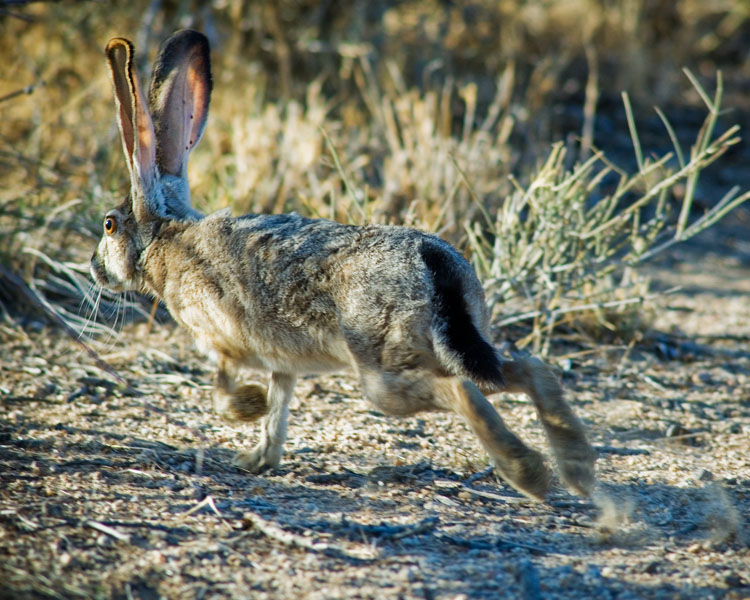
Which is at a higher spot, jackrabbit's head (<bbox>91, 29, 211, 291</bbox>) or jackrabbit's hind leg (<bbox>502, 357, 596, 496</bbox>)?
jackrabbit's head (<bbox>91, 29, 211, 291</bbox>)

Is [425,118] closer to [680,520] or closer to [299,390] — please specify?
[299,390]

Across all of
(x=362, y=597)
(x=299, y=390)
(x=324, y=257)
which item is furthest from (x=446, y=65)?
(x=362, y=597)

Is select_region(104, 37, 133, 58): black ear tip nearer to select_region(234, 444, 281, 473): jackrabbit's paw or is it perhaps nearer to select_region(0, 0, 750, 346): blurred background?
select_region(0, 0, 750, 346): blurred background

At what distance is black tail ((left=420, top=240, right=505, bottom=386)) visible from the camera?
3227 mm

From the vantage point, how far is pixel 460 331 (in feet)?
10.6

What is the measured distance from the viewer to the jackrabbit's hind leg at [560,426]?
11.3 feet

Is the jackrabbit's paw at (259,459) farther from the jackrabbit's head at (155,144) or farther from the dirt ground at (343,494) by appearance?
the jackrabbit's head at (155,144)

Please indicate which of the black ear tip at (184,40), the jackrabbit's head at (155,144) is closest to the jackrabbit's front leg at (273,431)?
the jackrabbit's head at (155,144)

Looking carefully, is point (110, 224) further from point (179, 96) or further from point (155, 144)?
point (179, 96)

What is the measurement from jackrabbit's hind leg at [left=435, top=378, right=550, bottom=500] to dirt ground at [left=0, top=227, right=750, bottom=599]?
0.71 ft

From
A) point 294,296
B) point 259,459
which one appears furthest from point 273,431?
point 294,296

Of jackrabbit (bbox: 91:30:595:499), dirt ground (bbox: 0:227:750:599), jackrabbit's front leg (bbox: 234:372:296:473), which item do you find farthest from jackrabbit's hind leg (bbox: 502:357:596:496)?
jackrabbit's front leg (bbox: 234:372:296:473)

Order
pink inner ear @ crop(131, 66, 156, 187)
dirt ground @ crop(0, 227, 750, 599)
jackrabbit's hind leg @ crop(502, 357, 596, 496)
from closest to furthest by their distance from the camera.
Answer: dirt ground @ crop(0, 227, 750, 599)
jackrabbit's hind leg @ crop(502, 357, 596, 496)
pink inner ear @ crop(131, 66, 156, 187)

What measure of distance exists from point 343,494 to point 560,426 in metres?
0.85
